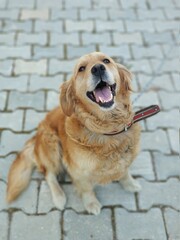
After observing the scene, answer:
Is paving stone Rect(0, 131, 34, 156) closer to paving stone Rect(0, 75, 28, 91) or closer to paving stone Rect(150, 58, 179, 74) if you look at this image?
paving stone Rect(0, 75, 28, 91)

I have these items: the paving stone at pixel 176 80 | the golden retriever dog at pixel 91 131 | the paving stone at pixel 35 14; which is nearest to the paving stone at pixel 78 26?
the paving stone at pixel 35 14

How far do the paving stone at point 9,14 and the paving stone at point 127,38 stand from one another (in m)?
1.23

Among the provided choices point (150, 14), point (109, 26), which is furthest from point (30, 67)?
point (150, 14)

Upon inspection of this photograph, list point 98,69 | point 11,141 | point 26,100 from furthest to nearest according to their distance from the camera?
point 26,100 < point 11,141 < point 98,69

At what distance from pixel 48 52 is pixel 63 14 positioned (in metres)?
0.74

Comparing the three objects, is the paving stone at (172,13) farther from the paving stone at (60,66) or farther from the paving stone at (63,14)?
the paving stone at (60,66)

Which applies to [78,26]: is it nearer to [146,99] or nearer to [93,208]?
[146,99]

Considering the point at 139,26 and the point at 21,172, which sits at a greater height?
the point at 139,26

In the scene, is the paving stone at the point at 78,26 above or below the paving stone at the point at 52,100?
above

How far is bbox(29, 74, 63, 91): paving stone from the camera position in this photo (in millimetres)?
3572

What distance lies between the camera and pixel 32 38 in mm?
4059

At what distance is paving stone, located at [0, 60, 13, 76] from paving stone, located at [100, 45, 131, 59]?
39.7 inches

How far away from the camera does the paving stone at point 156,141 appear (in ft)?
10.2

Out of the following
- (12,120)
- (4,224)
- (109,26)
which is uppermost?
(109,26)
